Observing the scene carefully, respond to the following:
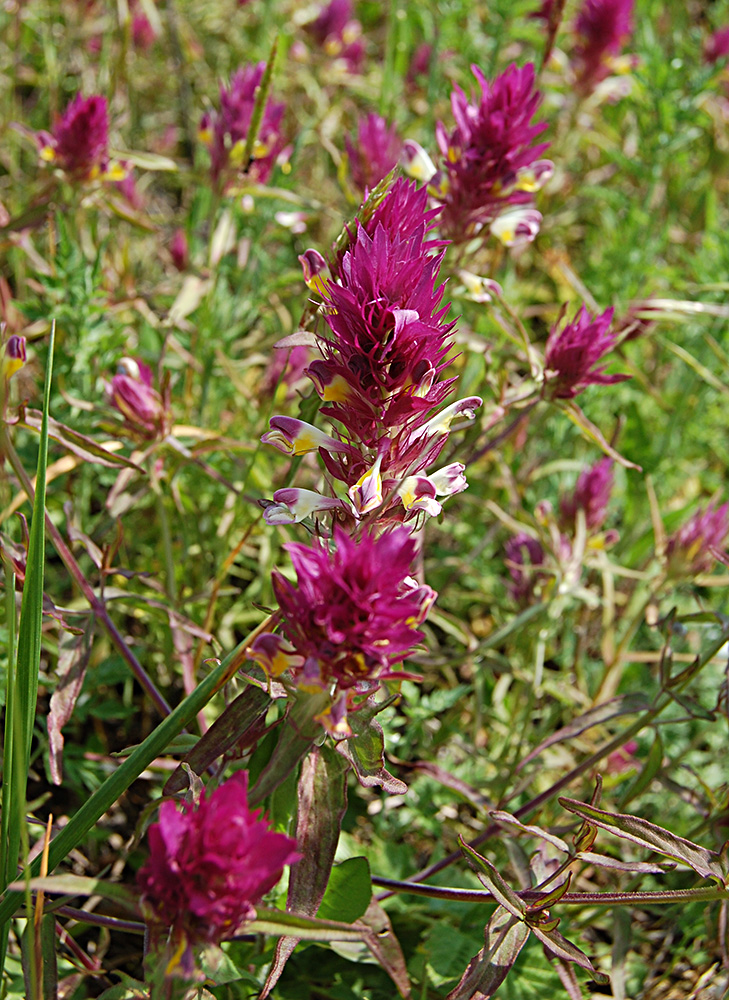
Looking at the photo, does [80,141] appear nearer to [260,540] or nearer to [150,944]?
[260,540]

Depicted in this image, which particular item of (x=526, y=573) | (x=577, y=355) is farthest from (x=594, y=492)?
(x=577, y=355)

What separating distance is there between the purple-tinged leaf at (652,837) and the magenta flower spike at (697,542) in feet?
2.95

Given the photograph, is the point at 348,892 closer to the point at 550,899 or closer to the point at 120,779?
the point at 550,899

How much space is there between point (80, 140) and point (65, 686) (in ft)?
4.83

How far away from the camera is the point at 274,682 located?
4.10 feet

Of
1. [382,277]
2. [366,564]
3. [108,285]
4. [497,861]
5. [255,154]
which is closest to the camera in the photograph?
[366,564]

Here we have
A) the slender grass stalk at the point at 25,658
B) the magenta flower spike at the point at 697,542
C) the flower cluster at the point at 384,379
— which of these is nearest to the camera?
the flower cluster at the point at 384,379

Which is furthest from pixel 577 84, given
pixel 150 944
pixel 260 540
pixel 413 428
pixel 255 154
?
pixel 150 944

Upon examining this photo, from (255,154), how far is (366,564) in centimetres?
177

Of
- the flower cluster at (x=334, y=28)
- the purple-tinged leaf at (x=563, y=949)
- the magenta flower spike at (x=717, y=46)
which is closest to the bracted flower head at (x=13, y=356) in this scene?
the purple-tinged leaf at (x=563, y=949)

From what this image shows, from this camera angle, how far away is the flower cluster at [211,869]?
0.99 metres

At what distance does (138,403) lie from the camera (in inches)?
73.2

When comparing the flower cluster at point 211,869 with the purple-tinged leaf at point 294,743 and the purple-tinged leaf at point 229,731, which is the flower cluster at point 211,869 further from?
the purple-tinged leaf at point 229,731

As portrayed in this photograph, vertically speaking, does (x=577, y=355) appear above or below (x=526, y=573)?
above
